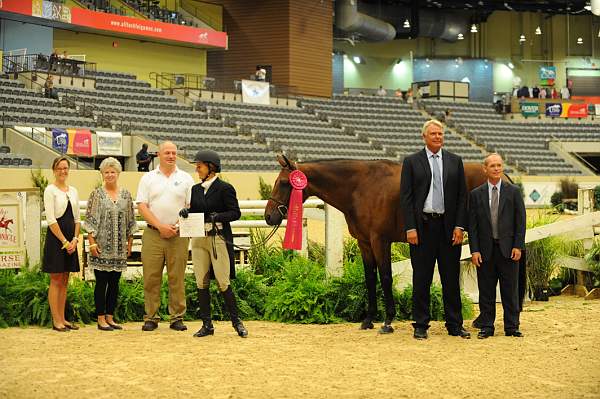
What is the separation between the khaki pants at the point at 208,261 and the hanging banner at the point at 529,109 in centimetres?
4265

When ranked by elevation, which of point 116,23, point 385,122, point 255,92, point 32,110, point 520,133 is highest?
point 116,23

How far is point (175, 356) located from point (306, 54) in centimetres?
3656

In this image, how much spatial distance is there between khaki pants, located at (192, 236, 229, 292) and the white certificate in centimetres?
17

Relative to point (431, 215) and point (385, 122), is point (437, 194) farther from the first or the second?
point (385, 122)

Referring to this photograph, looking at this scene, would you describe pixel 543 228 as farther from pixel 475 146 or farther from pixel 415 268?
pixel 475 146

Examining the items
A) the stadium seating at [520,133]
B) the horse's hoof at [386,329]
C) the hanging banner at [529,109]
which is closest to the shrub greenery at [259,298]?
the horse's hoof at [386,329]

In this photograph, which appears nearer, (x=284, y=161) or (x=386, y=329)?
(x=386, y=329)

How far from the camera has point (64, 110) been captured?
98.5 feet

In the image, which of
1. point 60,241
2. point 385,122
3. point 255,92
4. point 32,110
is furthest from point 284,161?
point 385,122

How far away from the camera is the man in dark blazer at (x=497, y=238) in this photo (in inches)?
345

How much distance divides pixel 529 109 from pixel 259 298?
4147 cm

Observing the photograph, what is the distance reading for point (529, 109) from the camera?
49469mm

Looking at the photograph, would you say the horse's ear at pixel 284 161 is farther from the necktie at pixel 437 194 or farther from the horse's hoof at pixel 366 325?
the horse's hoof at pixel 366 325

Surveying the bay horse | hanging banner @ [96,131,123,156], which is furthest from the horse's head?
hanging banner @ [96,131,123,156]
